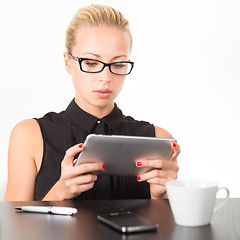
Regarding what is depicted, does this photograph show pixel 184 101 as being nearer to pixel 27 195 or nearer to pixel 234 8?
pixel 234 8

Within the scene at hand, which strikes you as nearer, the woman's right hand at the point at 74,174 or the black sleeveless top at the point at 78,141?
the woman's right hand at the point at 74,174

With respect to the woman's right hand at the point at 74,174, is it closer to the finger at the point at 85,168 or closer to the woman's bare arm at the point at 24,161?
the finger at the point at 85,168

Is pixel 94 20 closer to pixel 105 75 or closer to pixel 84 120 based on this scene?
pixel 105 75

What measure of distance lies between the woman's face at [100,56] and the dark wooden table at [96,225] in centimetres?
64

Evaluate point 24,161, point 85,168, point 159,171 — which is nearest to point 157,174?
point 159,171

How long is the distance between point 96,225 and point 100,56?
0.90 m

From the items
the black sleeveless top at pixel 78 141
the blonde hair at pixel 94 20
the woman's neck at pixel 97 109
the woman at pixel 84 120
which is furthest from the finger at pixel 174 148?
the blonde hair at pixel 94 20

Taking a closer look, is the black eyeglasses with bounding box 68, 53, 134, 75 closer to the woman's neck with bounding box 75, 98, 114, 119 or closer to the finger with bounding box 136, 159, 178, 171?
the woman's neck with bounding box 75, 98, 114, 119

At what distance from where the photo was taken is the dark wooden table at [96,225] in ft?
2.88

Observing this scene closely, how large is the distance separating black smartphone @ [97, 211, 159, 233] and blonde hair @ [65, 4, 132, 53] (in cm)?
101

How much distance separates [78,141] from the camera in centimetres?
191

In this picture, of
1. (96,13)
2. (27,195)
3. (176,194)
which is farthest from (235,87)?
(176,194)

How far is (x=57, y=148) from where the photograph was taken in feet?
6.20

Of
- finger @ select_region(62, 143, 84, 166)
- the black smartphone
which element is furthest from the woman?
the black smartphone
